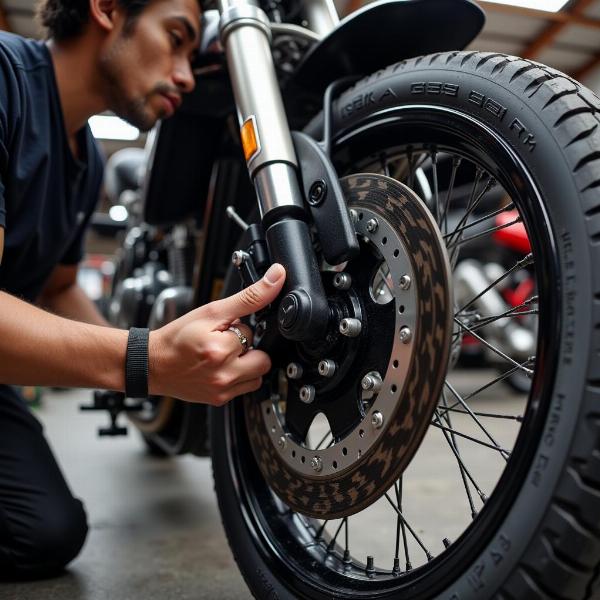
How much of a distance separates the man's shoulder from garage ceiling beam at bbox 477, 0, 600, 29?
0.59 m

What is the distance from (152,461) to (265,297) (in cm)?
128

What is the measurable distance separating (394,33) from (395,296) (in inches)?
13.4

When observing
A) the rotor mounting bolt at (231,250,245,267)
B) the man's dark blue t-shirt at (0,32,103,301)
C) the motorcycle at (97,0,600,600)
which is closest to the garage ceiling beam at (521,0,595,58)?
the motorcycle at (97,0,600,600)

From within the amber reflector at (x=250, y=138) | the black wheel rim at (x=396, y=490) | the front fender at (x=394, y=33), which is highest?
the front fender at (x=394, y=33)

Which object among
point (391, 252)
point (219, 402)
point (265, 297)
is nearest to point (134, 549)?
point (219, 402)

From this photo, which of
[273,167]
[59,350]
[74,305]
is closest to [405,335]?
[273,167]

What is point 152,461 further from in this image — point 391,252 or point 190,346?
point 391,252

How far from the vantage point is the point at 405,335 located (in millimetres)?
548

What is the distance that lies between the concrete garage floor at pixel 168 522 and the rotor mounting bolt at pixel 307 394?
0.32m

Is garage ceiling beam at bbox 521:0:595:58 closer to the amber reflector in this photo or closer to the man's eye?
the amber reflector

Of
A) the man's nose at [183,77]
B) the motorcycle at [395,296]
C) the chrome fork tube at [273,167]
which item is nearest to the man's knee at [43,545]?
the motorcycle at [395,296]

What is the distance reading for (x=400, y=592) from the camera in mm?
528

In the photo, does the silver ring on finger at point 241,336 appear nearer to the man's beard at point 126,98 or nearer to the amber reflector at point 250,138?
the amber reflector at point 250,138

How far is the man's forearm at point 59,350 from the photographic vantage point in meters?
0.66
